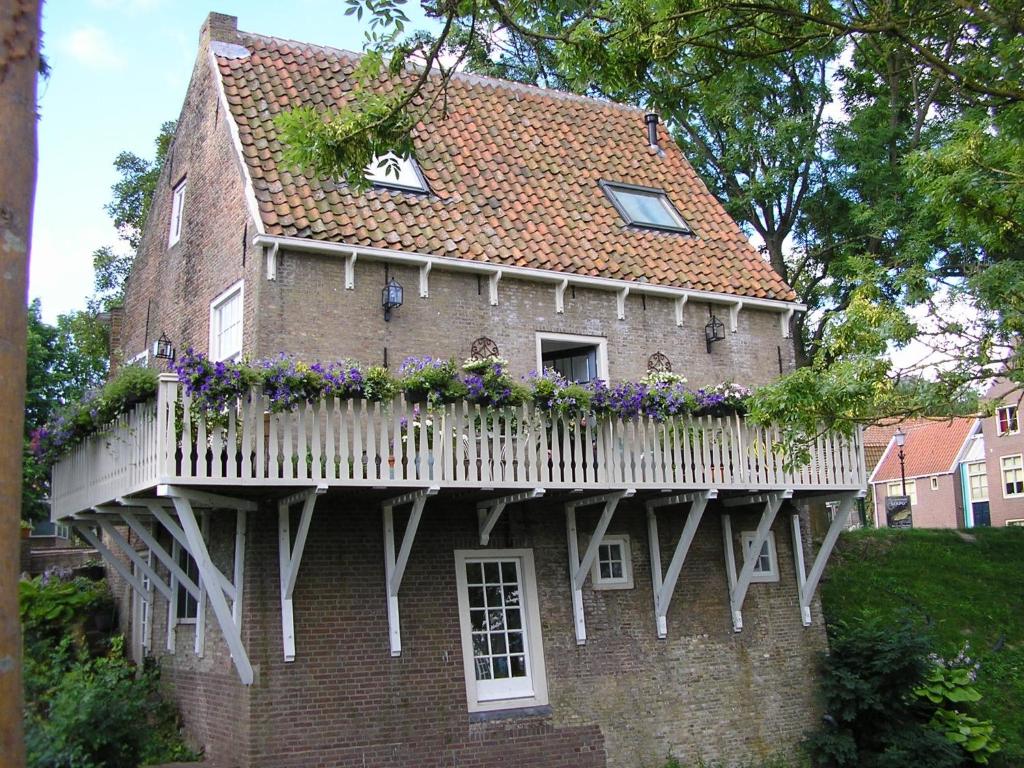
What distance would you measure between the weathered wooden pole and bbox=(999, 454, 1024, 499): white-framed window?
140 feet

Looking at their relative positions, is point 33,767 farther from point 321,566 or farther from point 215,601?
point 321,566

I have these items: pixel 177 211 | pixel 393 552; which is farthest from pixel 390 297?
pixel 177 211

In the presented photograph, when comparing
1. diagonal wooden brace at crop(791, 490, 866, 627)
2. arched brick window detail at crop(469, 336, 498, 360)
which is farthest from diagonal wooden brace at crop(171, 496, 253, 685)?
diagonal wooden brace at crop(791, 490, 866, 627)

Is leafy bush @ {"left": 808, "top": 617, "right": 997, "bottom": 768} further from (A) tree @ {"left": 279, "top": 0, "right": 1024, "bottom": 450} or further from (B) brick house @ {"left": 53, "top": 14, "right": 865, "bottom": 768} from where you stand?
(A) tree @ {"left": 279, "top": 0, "right": 1024, "bottom": 450}

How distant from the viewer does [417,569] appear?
553 inches

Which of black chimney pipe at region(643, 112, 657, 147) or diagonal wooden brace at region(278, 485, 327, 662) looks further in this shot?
black chimney pipe at region(643, 112, 657, 147)

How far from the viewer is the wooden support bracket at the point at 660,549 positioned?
15.0 m

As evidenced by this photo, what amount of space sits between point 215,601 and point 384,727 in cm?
281

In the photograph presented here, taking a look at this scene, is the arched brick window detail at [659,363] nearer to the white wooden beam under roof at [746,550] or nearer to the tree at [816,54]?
the white wooden beam under roof at [746,550]

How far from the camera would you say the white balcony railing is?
11.9 meters

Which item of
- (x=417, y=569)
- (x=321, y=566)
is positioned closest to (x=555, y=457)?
(x=417, y=569)

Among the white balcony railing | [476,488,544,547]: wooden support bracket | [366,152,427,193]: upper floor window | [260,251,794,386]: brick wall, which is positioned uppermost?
[366,152,427,193]: upper floor window

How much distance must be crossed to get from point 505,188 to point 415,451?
6150 millimetres

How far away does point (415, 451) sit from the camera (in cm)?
1283
